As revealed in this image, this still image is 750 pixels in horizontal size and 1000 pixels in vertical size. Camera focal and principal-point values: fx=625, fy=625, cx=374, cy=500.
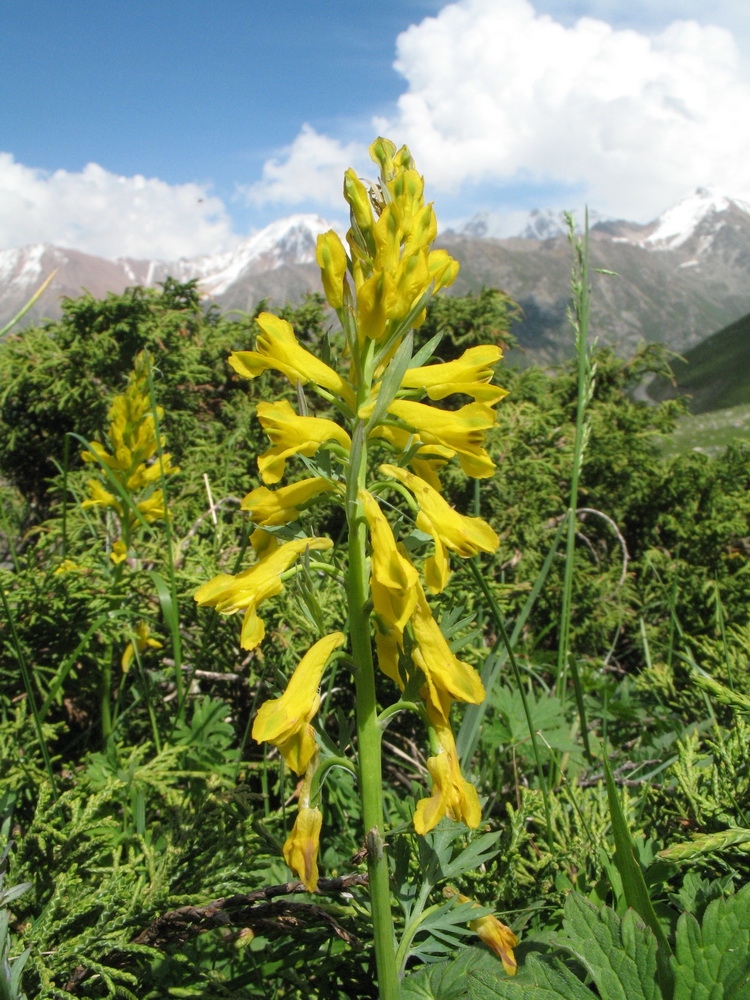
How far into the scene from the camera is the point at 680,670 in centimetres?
287

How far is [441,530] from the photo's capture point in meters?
1.30

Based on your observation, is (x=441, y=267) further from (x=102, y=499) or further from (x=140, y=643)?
(x=102, y=499)

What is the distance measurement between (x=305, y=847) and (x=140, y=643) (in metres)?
1.71

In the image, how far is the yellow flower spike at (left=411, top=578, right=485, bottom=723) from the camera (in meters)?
1.22

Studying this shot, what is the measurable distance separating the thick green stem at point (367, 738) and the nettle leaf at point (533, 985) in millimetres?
162

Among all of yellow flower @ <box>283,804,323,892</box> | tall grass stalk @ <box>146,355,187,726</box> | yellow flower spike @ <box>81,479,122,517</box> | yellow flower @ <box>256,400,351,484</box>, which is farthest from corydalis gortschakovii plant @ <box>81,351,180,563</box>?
yellow flower @ <box>283,804,323,892</box>

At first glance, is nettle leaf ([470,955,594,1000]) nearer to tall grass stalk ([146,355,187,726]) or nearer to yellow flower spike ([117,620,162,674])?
tall grass stalk ([146,355,187,726])

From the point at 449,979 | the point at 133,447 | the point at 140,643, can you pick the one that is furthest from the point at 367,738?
the point at 133,447

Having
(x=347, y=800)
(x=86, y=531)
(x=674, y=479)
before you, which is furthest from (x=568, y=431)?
(x=86, y=531)

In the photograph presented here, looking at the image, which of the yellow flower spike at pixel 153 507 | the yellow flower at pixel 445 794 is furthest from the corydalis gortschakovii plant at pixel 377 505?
the yellow flower spike at pixel 153 507

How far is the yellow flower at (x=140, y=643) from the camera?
255cm

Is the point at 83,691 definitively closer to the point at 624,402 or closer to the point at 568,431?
the point at 568,431

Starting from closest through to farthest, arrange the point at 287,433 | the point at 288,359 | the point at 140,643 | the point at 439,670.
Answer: the point at 439,670 → the point at 287,433 → the point at 288,359 → the point at 140,643

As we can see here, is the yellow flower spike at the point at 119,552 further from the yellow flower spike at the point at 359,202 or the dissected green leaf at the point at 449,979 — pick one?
the dissected green leaf at the point at 449,979
